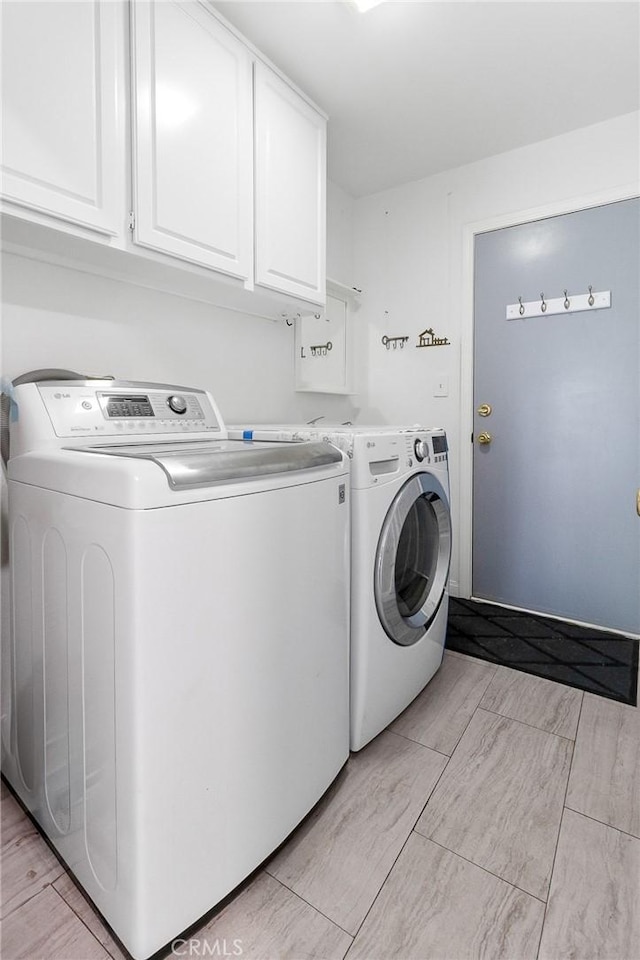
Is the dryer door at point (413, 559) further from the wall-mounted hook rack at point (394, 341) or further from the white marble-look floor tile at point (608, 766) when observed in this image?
the wall-mounted hook rack at point (394, 341)

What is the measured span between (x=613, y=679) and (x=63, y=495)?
6.92ft

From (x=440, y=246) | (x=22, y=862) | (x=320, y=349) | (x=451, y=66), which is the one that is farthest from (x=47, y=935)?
(x=440, y=246)

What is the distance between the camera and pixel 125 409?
1.33 meters

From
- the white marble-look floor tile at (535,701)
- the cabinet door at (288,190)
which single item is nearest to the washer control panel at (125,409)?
the cabinet door at (288,190)

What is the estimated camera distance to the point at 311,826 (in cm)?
122

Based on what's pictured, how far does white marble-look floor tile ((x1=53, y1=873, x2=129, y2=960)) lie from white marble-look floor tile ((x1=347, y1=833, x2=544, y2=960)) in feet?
1.51

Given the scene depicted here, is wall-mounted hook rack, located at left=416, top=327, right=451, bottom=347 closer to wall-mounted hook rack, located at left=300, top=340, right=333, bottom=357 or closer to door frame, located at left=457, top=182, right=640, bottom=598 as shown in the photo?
door frame, located at left=457, top=182, right=640, bottom=598

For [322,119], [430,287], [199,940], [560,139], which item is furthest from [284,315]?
[199,940]

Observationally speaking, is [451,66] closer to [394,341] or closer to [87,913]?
[394,341]

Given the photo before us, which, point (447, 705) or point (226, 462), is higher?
point (226, 462)

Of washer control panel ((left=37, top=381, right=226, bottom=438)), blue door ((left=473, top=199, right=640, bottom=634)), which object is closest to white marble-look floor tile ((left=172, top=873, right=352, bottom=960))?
washer control panel ((left=37, top=381, right=226, bottom=438))

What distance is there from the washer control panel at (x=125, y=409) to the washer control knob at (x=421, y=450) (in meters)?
0.65

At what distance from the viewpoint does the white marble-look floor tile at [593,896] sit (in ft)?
3.09

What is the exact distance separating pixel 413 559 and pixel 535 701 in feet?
2.36
